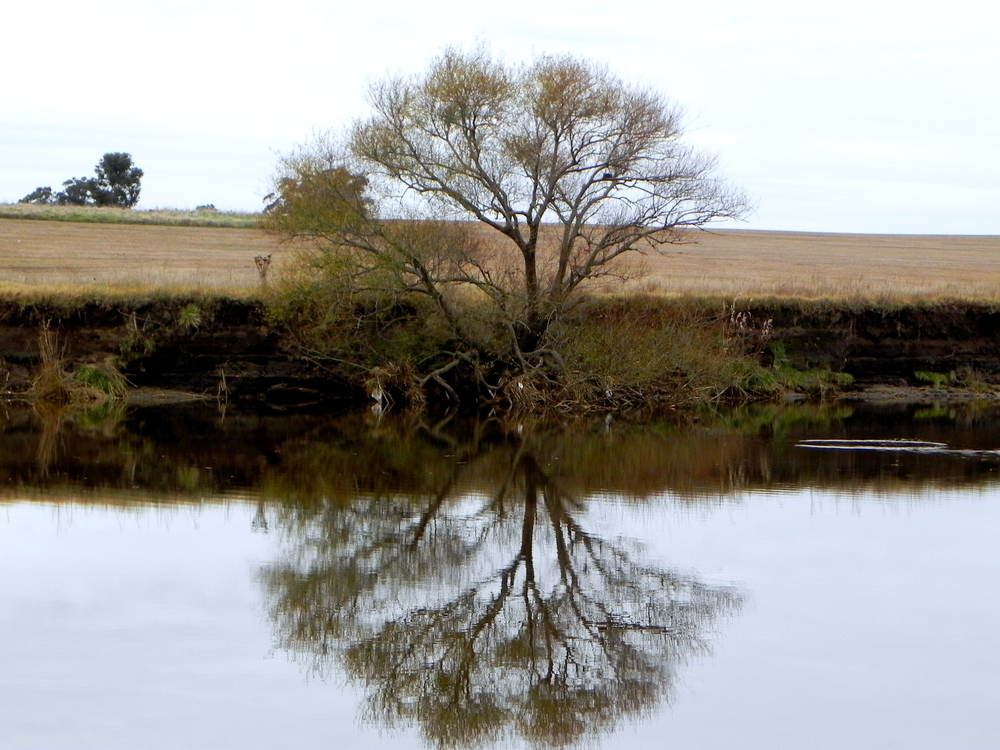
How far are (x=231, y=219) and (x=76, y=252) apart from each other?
674 inches

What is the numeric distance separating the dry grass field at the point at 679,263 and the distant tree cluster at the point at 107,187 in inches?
1071

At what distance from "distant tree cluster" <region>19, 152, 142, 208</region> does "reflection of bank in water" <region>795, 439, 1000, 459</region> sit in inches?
2654

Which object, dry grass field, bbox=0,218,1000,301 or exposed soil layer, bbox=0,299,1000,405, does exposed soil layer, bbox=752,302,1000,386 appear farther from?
dry grass field, bbox=0,218,1000,301

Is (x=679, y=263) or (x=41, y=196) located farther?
(x=41, y=196)

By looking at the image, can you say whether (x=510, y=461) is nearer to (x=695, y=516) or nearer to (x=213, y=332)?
(x=695, y=516)

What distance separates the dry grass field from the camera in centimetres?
3253

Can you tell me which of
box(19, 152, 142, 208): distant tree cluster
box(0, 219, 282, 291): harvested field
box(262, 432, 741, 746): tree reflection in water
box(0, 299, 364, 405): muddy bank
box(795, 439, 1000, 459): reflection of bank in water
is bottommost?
box(262, 432, 741, 746): tree reflection in water

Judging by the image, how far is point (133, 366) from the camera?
2912 centimetres

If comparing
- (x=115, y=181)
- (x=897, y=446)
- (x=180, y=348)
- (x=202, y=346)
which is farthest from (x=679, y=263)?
(x=115, y=181)

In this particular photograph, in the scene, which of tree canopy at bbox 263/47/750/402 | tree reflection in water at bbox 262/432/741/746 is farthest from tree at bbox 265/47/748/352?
tree reflection in water at bbox 262/432/741/746

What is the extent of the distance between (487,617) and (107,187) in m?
77.1

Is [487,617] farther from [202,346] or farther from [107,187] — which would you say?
[107,187]

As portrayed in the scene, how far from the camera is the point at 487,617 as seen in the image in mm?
9344

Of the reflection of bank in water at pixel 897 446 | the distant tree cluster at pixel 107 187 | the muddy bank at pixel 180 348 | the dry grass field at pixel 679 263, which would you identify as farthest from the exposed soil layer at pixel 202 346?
the distant tree cluster at pixel 107 187
